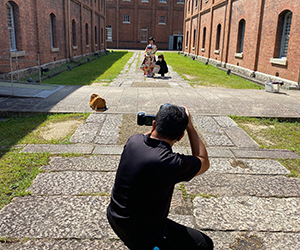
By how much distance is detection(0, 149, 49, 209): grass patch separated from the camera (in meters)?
3.62

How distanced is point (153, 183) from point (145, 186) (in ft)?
0.19

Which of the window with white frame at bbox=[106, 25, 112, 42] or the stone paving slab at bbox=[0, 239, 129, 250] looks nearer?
the stone paving slab at bbox=[0, 239, 129, 250]

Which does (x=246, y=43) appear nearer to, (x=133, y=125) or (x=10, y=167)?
(x=133, y=125)

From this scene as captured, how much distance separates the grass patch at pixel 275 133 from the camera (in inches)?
210

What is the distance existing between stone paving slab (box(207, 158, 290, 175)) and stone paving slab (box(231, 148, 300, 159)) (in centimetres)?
21

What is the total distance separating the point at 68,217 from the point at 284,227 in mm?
2259

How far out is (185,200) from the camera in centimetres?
358

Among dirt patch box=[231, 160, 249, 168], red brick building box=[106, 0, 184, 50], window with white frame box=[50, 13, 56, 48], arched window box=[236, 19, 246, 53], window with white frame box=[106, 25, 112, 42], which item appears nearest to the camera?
dirt patch box=[231, 160, 249, 168]

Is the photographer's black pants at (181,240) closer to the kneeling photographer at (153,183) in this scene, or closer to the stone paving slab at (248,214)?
the kneeling photographer at (153,183)

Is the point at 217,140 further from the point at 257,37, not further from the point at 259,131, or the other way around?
the point at 257,37

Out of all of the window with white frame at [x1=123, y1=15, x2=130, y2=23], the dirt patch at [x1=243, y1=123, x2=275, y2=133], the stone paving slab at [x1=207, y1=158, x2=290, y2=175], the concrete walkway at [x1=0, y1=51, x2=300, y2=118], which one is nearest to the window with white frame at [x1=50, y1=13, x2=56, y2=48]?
the concrete walkway at [x1=0, y1=51, x2=300, y2=118]

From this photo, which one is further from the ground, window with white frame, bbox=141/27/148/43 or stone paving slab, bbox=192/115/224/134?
window with white frame, bbox=141/27/148/43

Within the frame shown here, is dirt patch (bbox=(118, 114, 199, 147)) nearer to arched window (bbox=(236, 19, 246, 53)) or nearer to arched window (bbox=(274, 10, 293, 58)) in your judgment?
arched window (bbox=(274, 10, 293, 58))

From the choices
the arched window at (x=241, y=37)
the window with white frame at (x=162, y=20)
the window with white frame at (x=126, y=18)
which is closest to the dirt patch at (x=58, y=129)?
the arched window at (x=241, y=37)
